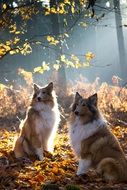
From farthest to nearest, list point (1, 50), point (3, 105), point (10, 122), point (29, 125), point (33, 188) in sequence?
point (3, 105) < point (10, 122) < point (29, 125) < point (1, 50) < point (33, 188)

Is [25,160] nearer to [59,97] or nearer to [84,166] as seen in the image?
[84,166]

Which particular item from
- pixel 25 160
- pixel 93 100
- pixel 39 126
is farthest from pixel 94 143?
pixel 39 126

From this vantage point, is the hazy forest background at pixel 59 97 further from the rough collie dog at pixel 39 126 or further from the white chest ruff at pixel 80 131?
the white chest ruff at pixel 80 131

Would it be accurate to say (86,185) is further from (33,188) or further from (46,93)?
(46,93)

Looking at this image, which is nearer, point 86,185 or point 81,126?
point 86,185

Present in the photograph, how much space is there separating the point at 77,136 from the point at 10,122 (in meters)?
9.41

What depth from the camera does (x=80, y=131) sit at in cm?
Result: 863

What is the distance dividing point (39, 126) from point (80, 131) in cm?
215

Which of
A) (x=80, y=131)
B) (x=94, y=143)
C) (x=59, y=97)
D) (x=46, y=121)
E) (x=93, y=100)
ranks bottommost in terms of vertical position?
(x=94, y=143)

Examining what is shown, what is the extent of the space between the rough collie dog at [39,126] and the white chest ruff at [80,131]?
180 centimetres

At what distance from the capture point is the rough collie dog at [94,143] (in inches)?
306

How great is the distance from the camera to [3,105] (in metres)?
19.7

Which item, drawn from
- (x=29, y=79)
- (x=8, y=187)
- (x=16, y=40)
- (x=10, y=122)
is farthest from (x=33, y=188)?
(x=29, y=79)

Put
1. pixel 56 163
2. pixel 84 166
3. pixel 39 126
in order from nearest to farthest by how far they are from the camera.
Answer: pixel 84 166, pixel 56 163, pixel 39 126
